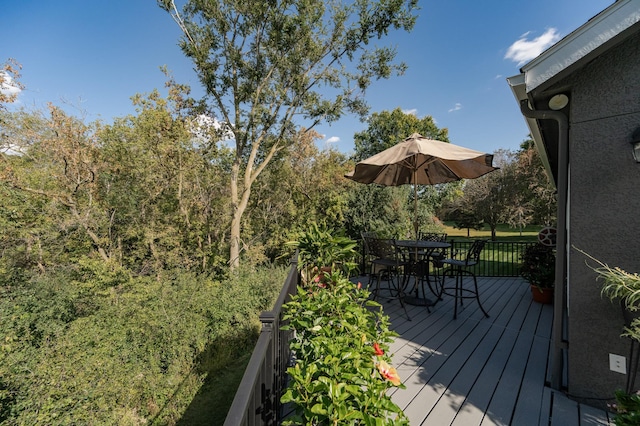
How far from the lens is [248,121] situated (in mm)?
9969

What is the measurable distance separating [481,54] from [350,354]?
40.0 ft

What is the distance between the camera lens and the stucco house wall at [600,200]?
203 centimetres

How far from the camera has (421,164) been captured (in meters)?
4.71

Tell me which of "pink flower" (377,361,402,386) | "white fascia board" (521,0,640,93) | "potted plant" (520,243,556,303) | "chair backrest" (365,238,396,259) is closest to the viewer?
"pink flower" (377,361,402,386)

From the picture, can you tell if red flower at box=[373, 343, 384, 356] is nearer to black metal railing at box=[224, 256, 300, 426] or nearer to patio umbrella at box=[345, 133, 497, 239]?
black metal railing at box=[224, 256, 300, 426]

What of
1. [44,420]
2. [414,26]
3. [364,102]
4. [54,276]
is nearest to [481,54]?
[414,26]

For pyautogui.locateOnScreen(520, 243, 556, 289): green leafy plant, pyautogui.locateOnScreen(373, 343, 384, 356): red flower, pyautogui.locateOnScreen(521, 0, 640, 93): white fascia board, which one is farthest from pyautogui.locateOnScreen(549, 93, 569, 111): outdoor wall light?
pyautogui.locateOnScreen(520, 243, 556, 289): green leafy plant

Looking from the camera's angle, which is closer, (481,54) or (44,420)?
(44,420)

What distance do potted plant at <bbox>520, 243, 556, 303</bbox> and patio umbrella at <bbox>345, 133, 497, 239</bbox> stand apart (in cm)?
174

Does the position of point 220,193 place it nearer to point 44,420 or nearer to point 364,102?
point 364,102

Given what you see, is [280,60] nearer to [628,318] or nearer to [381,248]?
[381,248]

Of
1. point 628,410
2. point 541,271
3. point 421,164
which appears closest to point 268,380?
point 628,410

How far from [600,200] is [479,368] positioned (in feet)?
5.89

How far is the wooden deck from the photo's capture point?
2090 mm
